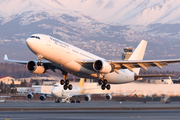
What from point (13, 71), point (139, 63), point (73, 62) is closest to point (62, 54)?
point (73, 62)

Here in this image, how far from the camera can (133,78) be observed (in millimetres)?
53875

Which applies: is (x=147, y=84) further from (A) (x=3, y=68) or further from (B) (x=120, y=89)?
(A) (x=3, y=68)

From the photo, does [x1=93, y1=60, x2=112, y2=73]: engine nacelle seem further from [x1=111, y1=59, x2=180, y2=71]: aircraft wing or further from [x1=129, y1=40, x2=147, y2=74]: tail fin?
[x1=129, y1=40, x2=147, y2=74]: tail fin

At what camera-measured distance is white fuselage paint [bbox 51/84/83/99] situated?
84.1m

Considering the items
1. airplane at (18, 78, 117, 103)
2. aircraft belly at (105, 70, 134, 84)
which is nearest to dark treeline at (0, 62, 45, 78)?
airplane at (18, 78, 117, 103)

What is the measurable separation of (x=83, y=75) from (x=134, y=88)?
4312cm

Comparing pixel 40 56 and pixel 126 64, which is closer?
pixel 40 56

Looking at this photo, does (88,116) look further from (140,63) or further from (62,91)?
(62,91)

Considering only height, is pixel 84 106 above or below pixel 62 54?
below

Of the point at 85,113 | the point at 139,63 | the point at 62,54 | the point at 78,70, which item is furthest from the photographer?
the point at 85,113

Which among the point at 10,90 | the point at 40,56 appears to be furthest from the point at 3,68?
the point at 40,56

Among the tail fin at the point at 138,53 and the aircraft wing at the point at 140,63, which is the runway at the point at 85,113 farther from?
the tail fin at the point at 138,53

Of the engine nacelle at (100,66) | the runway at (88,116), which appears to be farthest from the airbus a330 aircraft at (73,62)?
the runway at (88,116)

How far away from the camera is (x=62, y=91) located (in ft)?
278
